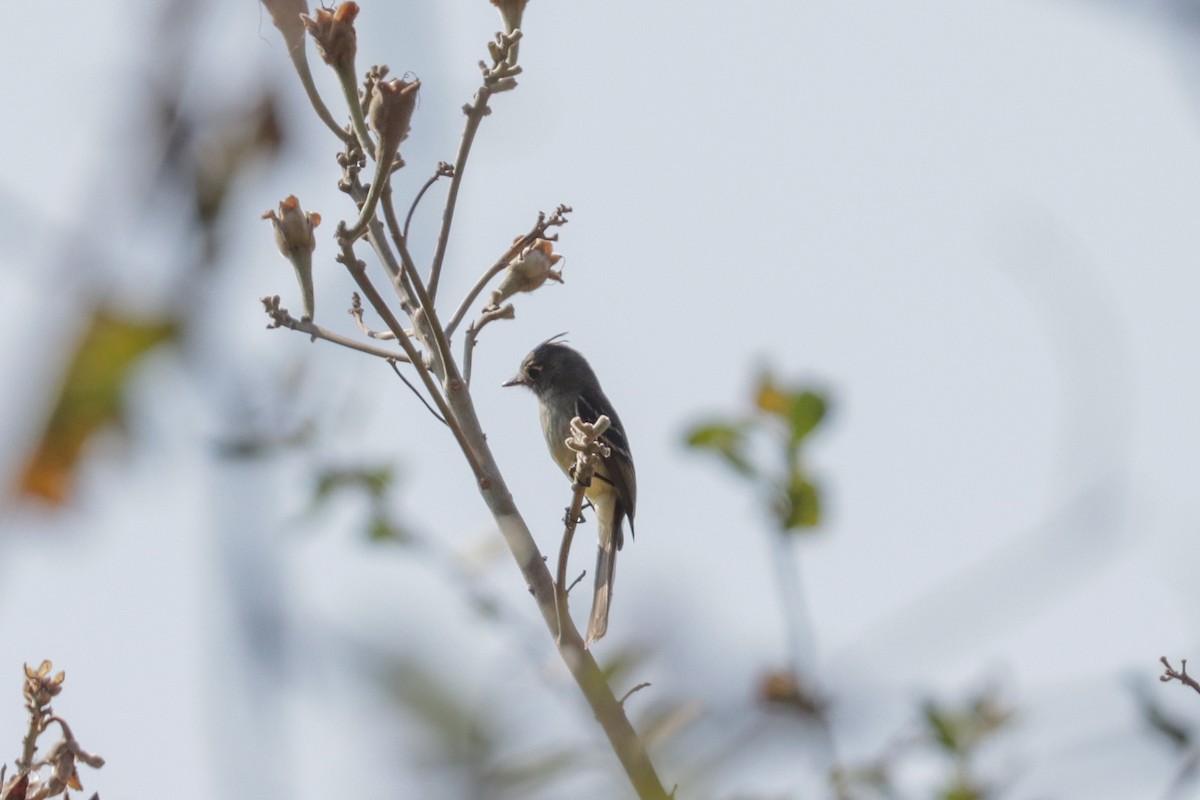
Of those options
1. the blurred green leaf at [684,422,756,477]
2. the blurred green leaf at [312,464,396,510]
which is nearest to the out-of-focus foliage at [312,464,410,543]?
the blurred green leaf at [312,464,396,510]

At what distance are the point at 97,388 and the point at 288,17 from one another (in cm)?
160

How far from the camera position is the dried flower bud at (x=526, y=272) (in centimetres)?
320

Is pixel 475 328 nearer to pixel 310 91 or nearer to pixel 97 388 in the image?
pixel 310 91

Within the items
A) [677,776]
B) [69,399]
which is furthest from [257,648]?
[677,776]

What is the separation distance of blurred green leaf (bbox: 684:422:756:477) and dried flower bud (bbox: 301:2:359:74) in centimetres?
128

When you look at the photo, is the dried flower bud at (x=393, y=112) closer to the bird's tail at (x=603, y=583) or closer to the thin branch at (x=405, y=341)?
the thin branch at (x=405, y=341)

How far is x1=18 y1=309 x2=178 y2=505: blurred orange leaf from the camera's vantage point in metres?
1.42

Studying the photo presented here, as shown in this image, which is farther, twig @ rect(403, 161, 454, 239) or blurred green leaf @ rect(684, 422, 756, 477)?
blurred green leaf @ rect(684, 422, 756, 477)

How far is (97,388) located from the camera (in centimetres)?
151

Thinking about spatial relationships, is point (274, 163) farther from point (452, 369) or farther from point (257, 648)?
point (257, 648)

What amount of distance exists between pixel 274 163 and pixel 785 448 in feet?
5.61

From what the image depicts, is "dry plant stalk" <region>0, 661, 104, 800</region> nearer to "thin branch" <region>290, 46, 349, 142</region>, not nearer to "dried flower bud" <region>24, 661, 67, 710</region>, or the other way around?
"dried flower bud" <region>24, 661, 67, 710</region>

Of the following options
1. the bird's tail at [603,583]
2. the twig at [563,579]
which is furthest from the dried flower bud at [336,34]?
the bird's tail at [603,583]

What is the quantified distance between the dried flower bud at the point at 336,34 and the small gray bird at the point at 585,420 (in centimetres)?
281
